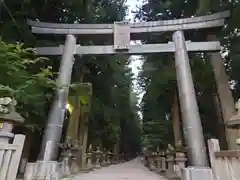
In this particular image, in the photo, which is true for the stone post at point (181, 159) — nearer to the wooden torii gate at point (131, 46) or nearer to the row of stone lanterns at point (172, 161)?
the row of stone lanterns at point (172, 161)

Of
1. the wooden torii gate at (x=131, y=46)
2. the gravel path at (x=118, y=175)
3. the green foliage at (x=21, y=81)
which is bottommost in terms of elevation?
the gravel path at (x=118, y=175)

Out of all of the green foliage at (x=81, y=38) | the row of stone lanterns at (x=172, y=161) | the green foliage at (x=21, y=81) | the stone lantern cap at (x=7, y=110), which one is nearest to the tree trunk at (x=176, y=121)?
the row of stone lanterns at (x=172, y=161)

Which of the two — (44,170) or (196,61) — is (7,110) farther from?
(196,61)

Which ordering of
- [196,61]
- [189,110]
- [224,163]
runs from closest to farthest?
1. [224,163]
2. [189,110]
3. [196,61]

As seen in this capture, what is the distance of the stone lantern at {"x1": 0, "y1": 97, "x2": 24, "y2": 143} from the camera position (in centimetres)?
385

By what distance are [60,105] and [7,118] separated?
8.23 ft

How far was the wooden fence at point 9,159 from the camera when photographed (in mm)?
3113

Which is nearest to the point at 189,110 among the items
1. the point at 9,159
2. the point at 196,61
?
the point at 9,159

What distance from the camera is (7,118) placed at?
3.98m

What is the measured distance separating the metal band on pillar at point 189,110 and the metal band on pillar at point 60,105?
311 centimetres

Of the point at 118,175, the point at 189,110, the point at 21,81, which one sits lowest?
the point at 118,175

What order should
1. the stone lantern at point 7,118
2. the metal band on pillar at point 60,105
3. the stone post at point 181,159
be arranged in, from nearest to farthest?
1. the stone lantern at point 7,118
2. the metal band on pillar at point 60,105
3. the stone post at point 181,159

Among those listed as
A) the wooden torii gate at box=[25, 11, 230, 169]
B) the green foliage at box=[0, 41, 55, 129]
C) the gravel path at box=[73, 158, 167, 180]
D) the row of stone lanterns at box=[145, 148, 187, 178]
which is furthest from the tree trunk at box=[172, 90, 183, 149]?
the green foliage at box=[0, 41, 55, 129]

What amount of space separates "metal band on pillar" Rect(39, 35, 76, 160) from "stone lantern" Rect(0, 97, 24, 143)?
1910mm
